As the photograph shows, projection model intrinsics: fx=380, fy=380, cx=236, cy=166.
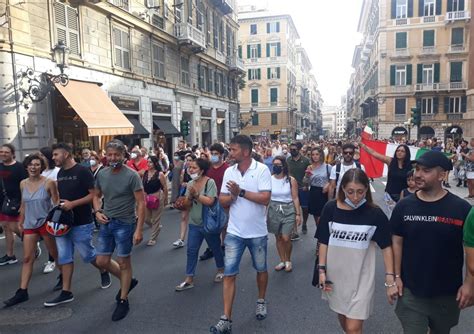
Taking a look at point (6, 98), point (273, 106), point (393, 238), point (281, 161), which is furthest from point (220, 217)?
point (273, 106)

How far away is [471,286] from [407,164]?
3.43 meters

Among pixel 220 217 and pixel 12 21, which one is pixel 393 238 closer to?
pixel 220 217

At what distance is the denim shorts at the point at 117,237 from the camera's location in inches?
163

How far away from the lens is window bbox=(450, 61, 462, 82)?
1604 inches

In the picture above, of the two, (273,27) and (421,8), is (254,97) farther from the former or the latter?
(421,8)

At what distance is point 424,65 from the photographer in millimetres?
41750

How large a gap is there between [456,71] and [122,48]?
125ft

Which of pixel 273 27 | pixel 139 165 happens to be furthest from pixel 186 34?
pixel 273 27

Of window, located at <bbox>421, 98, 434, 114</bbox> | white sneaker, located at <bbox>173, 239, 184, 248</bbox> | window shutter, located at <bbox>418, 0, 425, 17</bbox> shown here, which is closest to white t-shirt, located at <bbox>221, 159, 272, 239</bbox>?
white sneaker, located at <bbox>173, 239, 184, 248</bbox>

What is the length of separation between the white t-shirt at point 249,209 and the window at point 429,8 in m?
45.8

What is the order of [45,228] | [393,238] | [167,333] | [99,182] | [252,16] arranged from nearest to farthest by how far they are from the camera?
[393,238], [167,333], [99,182], [45,228], [252,16]

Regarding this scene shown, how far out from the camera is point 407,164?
218 inches

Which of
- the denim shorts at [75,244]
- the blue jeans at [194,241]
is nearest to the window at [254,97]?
the blue jeans at [194,241]

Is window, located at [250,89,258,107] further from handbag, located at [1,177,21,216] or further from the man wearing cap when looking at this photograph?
the man wearing cap
